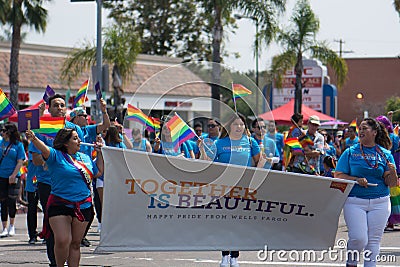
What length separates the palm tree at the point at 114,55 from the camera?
3359 cm

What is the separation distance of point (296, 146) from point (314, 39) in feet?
71.5

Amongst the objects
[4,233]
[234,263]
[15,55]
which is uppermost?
[15,55]

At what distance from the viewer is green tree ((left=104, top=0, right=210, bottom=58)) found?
56.1 meters

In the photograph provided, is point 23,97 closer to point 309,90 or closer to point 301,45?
point 301,45

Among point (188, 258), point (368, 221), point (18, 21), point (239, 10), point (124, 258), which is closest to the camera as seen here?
point (368, 221)

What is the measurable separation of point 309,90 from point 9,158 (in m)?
34.2

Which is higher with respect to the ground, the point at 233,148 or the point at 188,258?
the point at 233,148

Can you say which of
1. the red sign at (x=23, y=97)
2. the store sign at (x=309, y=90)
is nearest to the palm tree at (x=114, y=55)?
the red sign at (x=23, y=97)

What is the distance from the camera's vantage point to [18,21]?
31.8 metres

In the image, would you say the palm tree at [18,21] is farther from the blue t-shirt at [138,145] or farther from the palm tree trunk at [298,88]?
the blue t-shirt at [138,145]

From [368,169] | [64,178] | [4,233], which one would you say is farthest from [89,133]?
[4,233]

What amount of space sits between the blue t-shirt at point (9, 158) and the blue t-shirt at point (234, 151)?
5306 mm

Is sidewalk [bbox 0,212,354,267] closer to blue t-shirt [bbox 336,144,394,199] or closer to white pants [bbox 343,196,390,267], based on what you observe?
white pants [bbox 343,196,390,267]

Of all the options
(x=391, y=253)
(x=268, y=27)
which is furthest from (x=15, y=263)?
(x=268, y=27)
